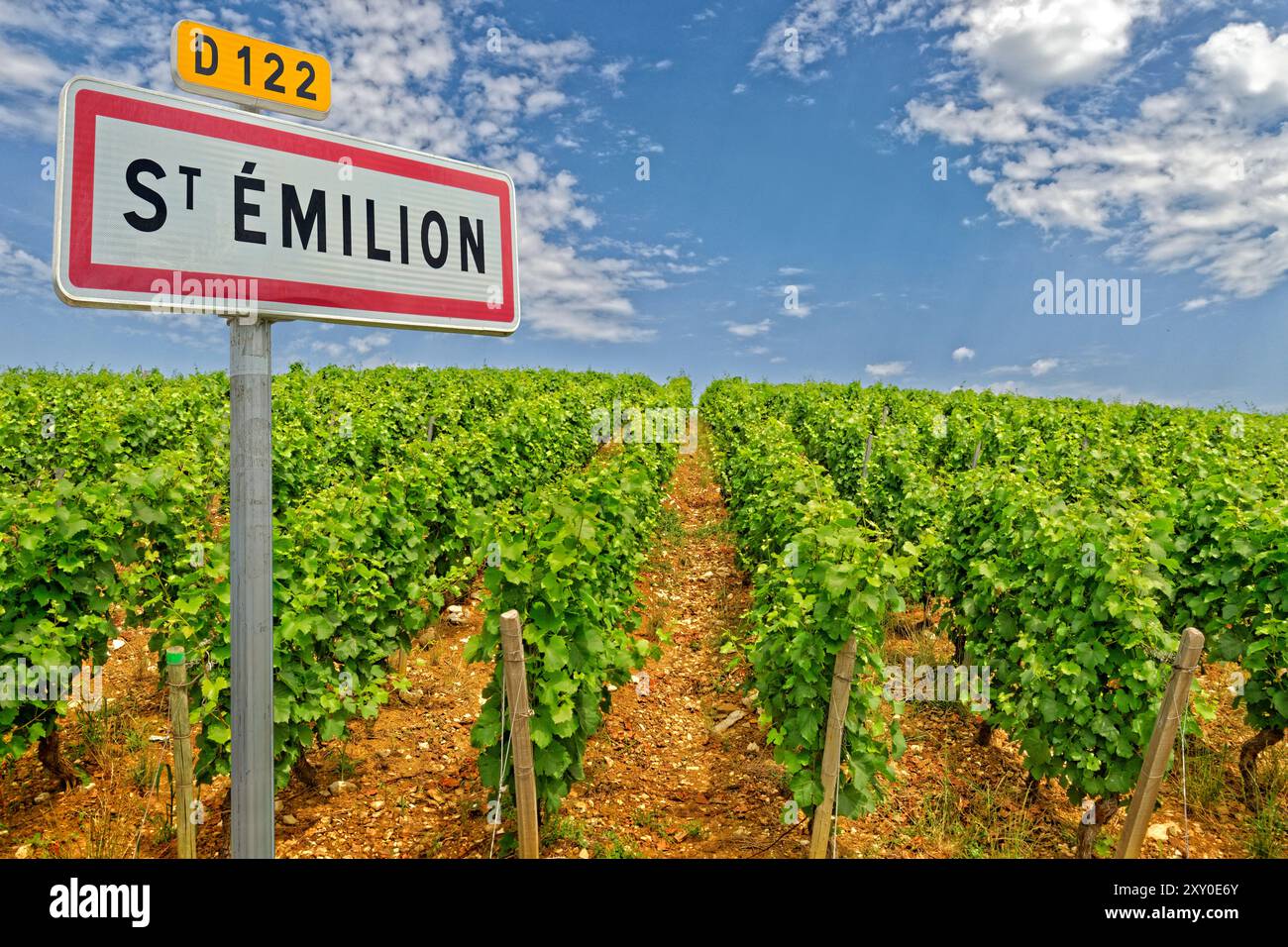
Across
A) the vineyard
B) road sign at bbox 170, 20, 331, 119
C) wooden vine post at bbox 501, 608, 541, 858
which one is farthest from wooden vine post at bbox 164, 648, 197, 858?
road sign at bbox 170, 20, 331, 119

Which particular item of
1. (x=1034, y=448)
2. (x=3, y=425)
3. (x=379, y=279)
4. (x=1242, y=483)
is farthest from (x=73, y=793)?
(x=1034, y=448)

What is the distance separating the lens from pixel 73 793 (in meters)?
5.02

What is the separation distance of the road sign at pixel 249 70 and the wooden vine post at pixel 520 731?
2.45 meters

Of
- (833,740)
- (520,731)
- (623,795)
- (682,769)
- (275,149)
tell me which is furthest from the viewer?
(682,769)

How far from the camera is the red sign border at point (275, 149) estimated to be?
1584mm

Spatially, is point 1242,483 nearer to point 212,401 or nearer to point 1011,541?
point 1011,541

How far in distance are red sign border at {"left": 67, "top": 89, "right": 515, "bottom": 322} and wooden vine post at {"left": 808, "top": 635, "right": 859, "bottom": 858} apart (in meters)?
3.13

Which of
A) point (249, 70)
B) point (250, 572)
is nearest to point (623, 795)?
point (250, 572)

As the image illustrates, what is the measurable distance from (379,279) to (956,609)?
675 centimetres

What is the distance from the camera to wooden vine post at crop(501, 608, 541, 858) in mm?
3646

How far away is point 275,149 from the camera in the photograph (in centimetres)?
183

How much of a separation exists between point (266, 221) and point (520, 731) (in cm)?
288

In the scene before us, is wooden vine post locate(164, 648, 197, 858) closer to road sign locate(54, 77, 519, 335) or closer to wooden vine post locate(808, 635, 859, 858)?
road sign locate(54, 77, 519, 335)

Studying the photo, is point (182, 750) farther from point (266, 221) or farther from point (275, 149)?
point (275, 149)
